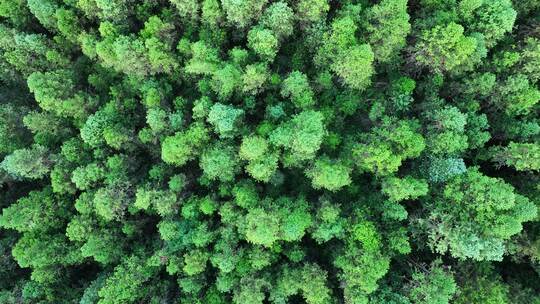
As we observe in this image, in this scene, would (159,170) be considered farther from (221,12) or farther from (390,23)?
(390,23)

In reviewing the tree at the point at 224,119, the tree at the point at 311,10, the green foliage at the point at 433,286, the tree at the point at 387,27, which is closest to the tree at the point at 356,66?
the tree at the point at 387,27

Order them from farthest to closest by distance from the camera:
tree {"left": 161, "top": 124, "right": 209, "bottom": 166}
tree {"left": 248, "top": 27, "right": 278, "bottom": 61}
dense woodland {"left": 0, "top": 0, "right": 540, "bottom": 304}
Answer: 1. tree {"left": 248, "top": 27, "right": 278, "bottom": 61}
2. tree {"left": 161, "top": 124, "right": 209, "bottom": 166}
3. dense woodland {"left": 0, "top": 0, "right": 540, "bottom": 304}

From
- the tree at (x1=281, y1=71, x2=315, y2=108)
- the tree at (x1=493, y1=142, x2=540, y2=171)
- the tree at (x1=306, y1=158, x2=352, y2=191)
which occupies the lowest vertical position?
the tree at (x1=306, y1=158, x2=352, y2=191)

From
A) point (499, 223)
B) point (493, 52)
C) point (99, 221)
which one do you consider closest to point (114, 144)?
point (99, 221)

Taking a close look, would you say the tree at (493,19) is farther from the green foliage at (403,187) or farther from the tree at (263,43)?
the tree at (263,43)

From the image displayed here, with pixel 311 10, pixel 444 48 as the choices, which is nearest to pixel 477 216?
pixel 444 48

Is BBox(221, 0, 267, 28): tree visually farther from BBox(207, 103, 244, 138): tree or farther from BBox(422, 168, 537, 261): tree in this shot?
BBox(422, 168, 537, 261): tree

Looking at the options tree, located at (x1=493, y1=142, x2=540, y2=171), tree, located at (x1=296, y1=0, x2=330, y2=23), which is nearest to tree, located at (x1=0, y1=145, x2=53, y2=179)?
tree, located at (x1=296, y1=0, x2=330, y2=23)

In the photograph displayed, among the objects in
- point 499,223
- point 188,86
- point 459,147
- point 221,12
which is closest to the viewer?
point 499,223
